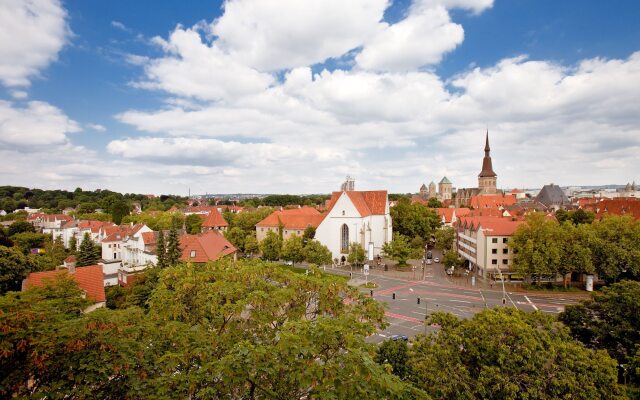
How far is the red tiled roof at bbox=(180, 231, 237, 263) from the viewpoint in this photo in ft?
135

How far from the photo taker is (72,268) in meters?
31.4

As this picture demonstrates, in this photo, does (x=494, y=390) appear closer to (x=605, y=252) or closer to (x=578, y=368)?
(x=578, y=368)

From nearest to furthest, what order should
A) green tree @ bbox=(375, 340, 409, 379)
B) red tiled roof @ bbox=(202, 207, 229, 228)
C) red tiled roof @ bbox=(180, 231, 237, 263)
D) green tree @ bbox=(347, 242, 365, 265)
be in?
green tree @ bbox=(375, 340, 409, 379), red tiled roof @ bbox=(180, 231, 237, 263), green tree @ bbox=(347, 242, 365, 265), red tiled roof @ bbox=(202, 207, 229, 228)

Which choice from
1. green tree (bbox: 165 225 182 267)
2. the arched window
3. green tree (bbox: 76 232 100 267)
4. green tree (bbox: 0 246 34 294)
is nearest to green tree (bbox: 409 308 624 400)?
green tree (bbox: 165 225 182 267)

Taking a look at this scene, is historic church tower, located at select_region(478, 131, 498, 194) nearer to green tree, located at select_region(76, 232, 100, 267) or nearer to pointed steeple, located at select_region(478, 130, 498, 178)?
pointed steeple, located at select_region(478, 130, 498, 178)

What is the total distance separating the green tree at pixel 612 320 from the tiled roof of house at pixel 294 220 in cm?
4392

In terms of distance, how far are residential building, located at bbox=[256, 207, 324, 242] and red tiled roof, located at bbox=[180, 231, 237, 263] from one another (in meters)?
16.1

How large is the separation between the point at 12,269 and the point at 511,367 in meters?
41.5

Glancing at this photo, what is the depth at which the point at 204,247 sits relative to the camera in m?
43.0

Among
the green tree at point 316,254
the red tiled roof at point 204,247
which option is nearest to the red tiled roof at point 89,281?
the red tiled roof at point 204,247

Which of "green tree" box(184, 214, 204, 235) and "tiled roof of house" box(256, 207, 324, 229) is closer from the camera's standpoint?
"tiled roof of house" box(256, 207, 324, 229)

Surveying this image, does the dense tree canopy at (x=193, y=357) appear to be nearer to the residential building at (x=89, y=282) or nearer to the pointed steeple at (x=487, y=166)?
the residential building at (x=89, y=282)

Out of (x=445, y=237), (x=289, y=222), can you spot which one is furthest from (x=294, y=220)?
(x=445, y=237)

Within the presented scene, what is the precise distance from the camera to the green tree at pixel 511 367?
36.1 ft
